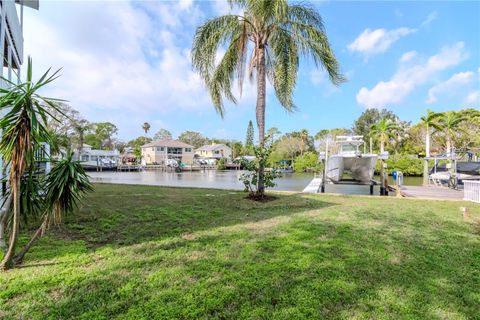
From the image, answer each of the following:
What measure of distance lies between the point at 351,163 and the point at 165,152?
4538 centimetres

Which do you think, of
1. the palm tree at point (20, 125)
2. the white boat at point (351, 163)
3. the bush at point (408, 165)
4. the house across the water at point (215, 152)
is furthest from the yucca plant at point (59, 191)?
the house across the water at point (215, 152)

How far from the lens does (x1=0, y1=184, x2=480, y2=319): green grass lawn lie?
234cm

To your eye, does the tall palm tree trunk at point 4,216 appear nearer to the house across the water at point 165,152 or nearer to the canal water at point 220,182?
the canal water at point 220,182

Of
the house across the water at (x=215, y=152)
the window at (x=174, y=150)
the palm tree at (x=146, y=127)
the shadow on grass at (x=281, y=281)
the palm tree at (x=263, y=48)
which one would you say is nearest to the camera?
the shadow on grass at (x=281, y=281)

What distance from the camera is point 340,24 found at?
10852 mm

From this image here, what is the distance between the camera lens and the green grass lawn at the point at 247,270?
7.66ft

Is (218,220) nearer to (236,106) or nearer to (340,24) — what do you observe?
(236,106)

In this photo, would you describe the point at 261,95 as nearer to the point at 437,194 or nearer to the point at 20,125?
the point at 20,125

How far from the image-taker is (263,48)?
8344 millimetres

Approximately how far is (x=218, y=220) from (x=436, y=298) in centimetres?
390

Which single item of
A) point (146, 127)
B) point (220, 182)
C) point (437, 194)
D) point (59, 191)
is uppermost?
point (146, 127)

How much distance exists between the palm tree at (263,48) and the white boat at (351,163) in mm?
6205

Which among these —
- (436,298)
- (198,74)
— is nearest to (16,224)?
(436,298)

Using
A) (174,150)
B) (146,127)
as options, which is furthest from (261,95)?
(146,127)
